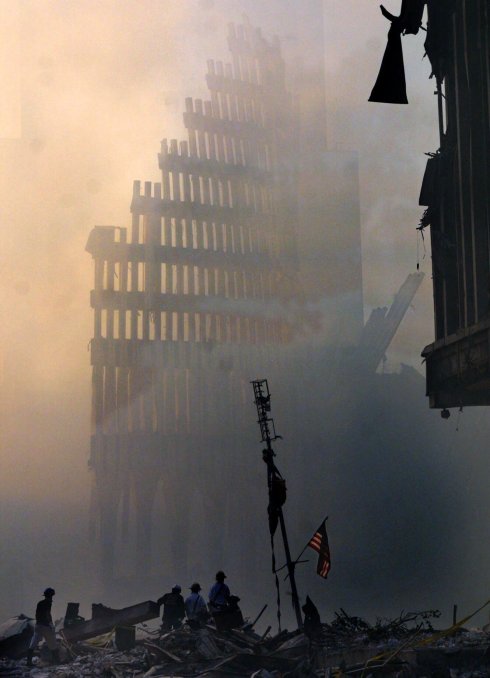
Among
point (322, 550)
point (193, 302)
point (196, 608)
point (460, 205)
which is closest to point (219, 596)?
point (196, 608)

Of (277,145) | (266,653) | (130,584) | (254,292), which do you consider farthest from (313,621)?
(277,145)

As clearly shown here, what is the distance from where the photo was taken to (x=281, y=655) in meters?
15.3

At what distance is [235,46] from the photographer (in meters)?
47.6

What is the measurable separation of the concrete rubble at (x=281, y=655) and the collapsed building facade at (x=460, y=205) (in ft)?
17.1

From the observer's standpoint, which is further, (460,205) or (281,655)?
(460,205)

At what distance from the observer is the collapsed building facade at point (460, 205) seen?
1861 cm

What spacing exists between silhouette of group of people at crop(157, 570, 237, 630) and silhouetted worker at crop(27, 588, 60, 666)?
2.64 meters

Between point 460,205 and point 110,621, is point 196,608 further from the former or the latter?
point 460,205

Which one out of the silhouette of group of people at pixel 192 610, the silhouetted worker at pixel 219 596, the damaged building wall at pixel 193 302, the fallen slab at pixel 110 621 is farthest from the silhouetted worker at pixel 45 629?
the damaged building wall at pixel 193 302

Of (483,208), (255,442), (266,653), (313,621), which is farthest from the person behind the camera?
(255,442)

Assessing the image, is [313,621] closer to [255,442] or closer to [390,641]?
[390,641]

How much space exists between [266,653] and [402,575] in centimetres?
3346

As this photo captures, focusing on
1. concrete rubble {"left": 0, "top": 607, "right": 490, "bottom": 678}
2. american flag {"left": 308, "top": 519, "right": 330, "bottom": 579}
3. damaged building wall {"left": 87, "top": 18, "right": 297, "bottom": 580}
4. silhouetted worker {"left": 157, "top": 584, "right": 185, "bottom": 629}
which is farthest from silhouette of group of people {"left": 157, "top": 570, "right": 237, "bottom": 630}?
damaged building wall {"left": 87, "top": 18, "right": 297, "bottom": 580}

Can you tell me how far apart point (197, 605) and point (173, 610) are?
1.74 meters
